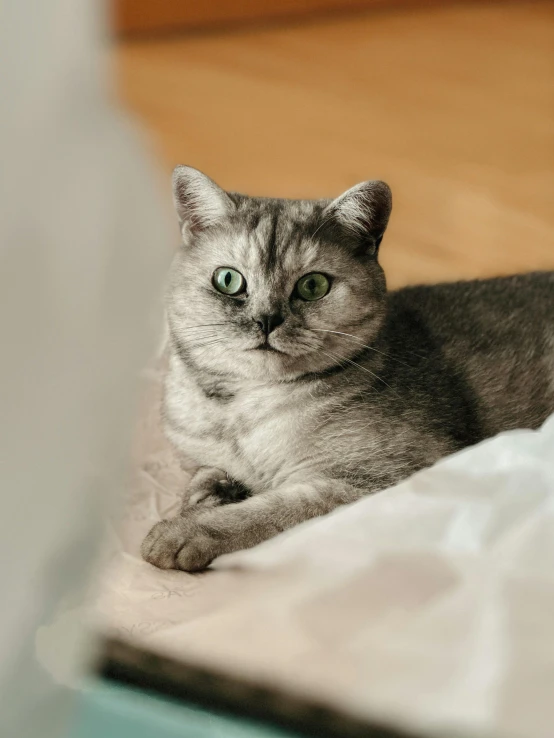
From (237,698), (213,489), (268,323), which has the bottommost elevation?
(213,489)

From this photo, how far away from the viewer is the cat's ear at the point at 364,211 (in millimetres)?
1146

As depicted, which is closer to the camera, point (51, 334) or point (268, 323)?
point (51, 334)

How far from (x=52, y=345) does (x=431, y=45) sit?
3000 mm

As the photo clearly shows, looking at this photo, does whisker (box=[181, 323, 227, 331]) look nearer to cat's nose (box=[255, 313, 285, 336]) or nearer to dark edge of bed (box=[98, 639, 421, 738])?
cat's nose (box=[255, 313, 285, 336])

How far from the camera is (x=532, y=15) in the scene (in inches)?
133

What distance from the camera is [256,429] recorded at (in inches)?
46.4

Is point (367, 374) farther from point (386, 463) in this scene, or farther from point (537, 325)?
point (537, 325)

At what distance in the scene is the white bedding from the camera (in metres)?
0.62

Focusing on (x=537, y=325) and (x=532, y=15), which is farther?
(x=532, y=15)

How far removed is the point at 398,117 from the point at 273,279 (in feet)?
5.45

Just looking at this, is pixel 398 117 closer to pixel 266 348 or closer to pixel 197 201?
pixel 197 201

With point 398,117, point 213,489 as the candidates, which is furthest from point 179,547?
point 398,117

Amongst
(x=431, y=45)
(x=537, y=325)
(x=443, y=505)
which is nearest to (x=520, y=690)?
(x=443, y=505)

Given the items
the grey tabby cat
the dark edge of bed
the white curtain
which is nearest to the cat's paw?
the grey tabby cat
